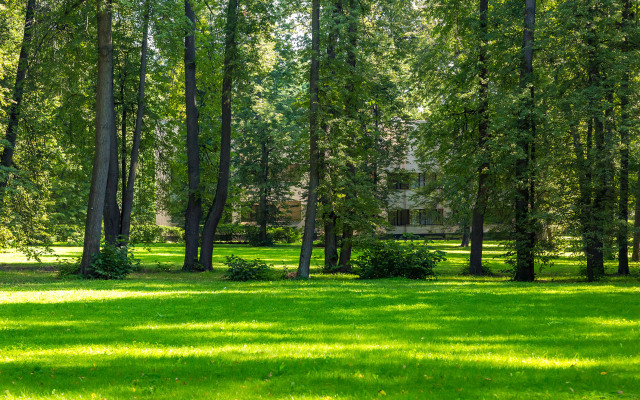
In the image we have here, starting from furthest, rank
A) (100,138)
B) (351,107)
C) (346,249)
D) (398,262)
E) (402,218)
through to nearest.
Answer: (402,218) → (346,249) → (351,107) → (398,262) → (100,138)

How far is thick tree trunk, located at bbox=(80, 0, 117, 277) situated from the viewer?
18.1m

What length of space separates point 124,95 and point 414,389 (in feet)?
71.2

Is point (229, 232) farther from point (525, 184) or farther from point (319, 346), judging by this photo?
point (319, 346)

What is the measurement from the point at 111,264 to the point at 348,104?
9.76m

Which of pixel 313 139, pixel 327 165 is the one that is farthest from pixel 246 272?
pixel 313 139

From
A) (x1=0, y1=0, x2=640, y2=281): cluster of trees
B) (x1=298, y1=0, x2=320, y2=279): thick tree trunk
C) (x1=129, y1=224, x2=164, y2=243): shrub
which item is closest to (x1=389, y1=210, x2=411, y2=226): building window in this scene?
(x1=129, y1=224, x2=164, y2=243): shrub

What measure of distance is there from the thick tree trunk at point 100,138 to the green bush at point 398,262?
857cm

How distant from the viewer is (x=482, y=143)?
21250mm

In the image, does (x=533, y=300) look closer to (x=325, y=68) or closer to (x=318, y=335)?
(x=318, y=335)

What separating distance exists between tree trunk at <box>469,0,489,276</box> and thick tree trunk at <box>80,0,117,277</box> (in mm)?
12122

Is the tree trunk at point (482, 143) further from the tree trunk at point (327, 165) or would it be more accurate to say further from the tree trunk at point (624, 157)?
the tree trunk at point (327, 165)

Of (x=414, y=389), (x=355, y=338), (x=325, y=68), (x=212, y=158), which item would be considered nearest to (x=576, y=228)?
(x=325, y=68)

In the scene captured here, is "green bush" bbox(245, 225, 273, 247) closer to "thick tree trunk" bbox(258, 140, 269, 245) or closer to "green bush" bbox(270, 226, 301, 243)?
"thick tree trunk" bbox(258, 140, 269, 245)

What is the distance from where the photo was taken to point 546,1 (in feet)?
76.8
